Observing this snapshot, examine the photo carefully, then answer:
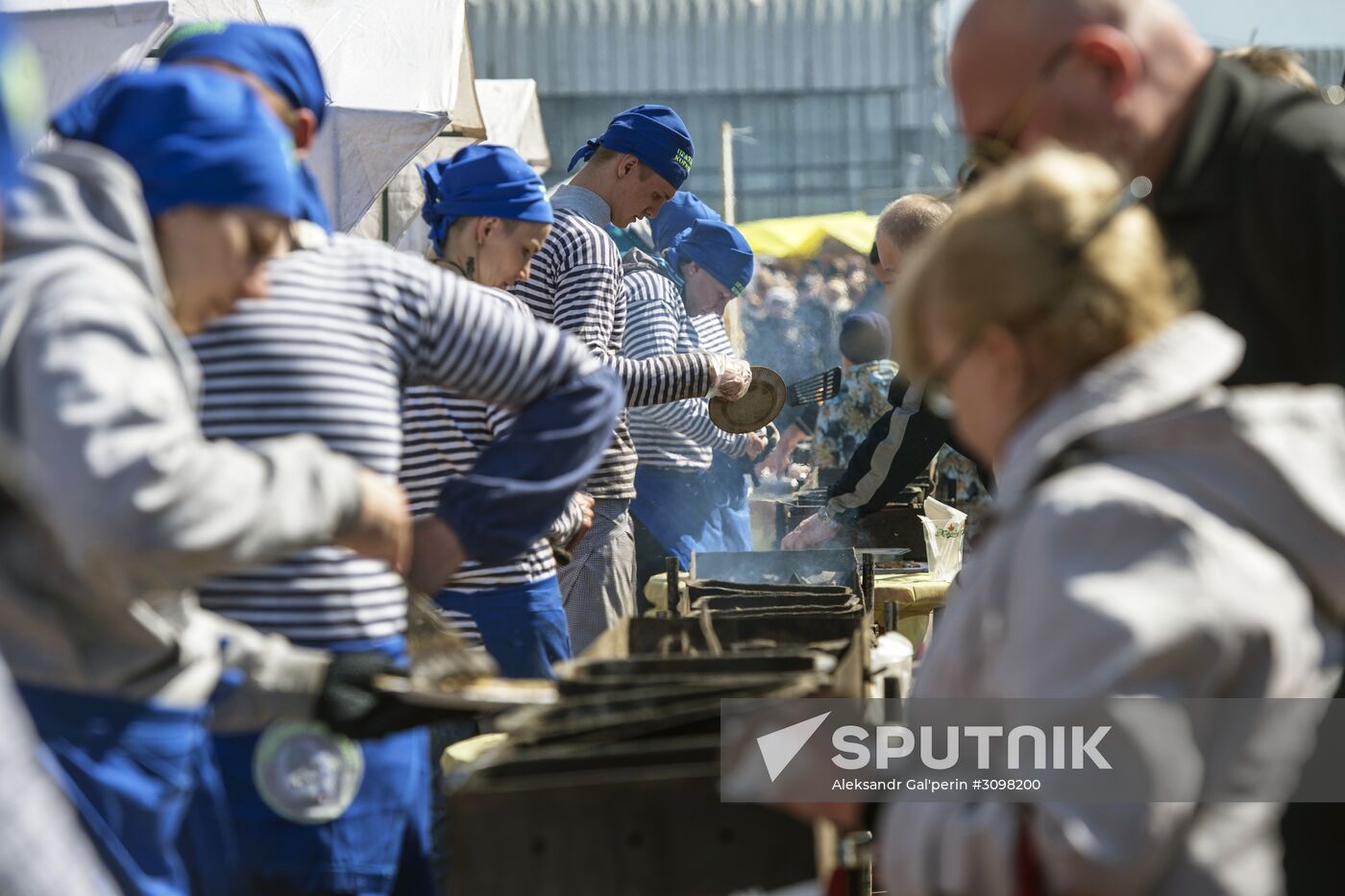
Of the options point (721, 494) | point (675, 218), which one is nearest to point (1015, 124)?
point (721, 494)

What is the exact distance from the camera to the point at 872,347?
7473 mm

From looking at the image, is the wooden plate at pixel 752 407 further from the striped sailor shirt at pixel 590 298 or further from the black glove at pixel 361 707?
the black glove at pixel 361 707

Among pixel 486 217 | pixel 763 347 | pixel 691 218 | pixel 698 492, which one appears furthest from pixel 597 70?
pixel 486 217

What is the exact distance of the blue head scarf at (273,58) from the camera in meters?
2.27

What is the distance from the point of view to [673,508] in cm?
595

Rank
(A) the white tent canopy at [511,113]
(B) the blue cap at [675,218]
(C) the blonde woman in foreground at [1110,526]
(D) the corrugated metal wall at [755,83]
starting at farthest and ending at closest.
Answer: (D) the corrugated metal wall at [755,83]
(A) the white tent canopy at [511,113]
(B) the blue cap at [675,218]
(C) the blonde woman in foreground at [1110,526]

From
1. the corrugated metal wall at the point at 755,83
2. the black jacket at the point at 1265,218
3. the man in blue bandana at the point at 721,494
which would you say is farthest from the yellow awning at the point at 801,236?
the black jacket at the point at 1265,218

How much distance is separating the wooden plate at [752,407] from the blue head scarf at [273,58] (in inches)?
141

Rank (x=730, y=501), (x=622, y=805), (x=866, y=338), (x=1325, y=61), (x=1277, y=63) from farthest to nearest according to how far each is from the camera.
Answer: (x=1325, y=61) < (x=866, y=338) < (x=730, y=501) < (x=1277, y=63) < (x=622, y=805)

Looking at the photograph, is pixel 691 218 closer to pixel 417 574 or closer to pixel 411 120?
pixel 411 120

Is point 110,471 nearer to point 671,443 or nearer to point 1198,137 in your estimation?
point 1198,137

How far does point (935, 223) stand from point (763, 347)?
7.69 metres

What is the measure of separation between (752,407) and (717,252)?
1.84 metres

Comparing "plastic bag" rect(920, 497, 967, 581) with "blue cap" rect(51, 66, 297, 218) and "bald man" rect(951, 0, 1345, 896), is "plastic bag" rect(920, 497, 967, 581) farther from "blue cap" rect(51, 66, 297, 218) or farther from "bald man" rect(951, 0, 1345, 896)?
"blue cap" rect(51, 66, 297, 218)
